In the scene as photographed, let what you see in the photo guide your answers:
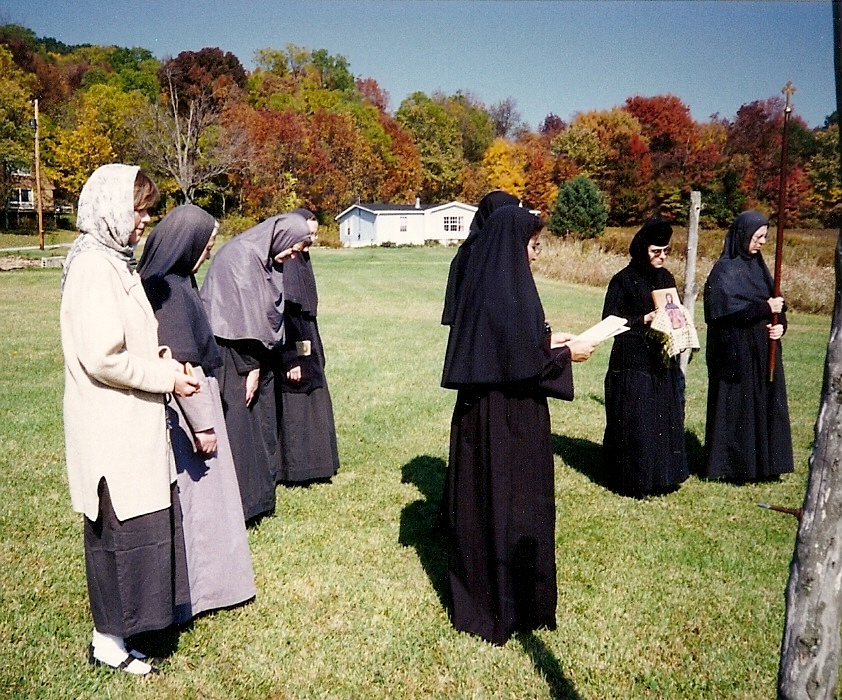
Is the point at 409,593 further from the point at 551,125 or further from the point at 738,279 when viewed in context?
the point at 551,125

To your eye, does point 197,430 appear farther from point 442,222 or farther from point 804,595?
point 442,222

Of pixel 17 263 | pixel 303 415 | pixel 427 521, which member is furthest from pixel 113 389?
pixel 17 263

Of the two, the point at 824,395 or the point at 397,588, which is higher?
the point at 824,395

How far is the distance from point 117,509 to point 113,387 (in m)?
0.53

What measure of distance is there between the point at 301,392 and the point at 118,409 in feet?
10.5

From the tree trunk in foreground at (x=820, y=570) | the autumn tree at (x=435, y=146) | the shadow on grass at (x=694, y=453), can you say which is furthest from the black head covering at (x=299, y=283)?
the autumn tree at (x=435, y=146)

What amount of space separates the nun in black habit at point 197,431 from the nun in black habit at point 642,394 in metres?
3.40

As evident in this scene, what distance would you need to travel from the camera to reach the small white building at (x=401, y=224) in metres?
63.7

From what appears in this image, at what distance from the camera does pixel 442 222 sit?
67.1 m

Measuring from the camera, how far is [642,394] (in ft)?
20.5

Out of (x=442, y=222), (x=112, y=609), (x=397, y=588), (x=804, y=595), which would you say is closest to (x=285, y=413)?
(x=397, y=588)

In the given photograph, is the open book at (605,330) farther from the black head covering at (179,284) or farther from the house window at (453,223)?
the house window at (453,223)

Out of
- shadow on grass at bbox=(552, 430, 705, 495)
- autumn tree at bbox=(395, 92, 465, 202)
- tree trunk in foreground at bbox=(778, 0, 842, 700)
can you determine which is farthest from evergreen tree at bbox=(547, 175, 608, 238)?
tree trunk in foreground at bbox=(778, 0, 842, 700)

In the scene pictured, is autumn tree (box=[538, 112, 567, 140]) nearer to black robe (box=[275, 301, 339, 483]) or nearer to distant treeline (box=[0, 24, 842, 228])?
distant treeline (box=[0, 24, 842, 228])
